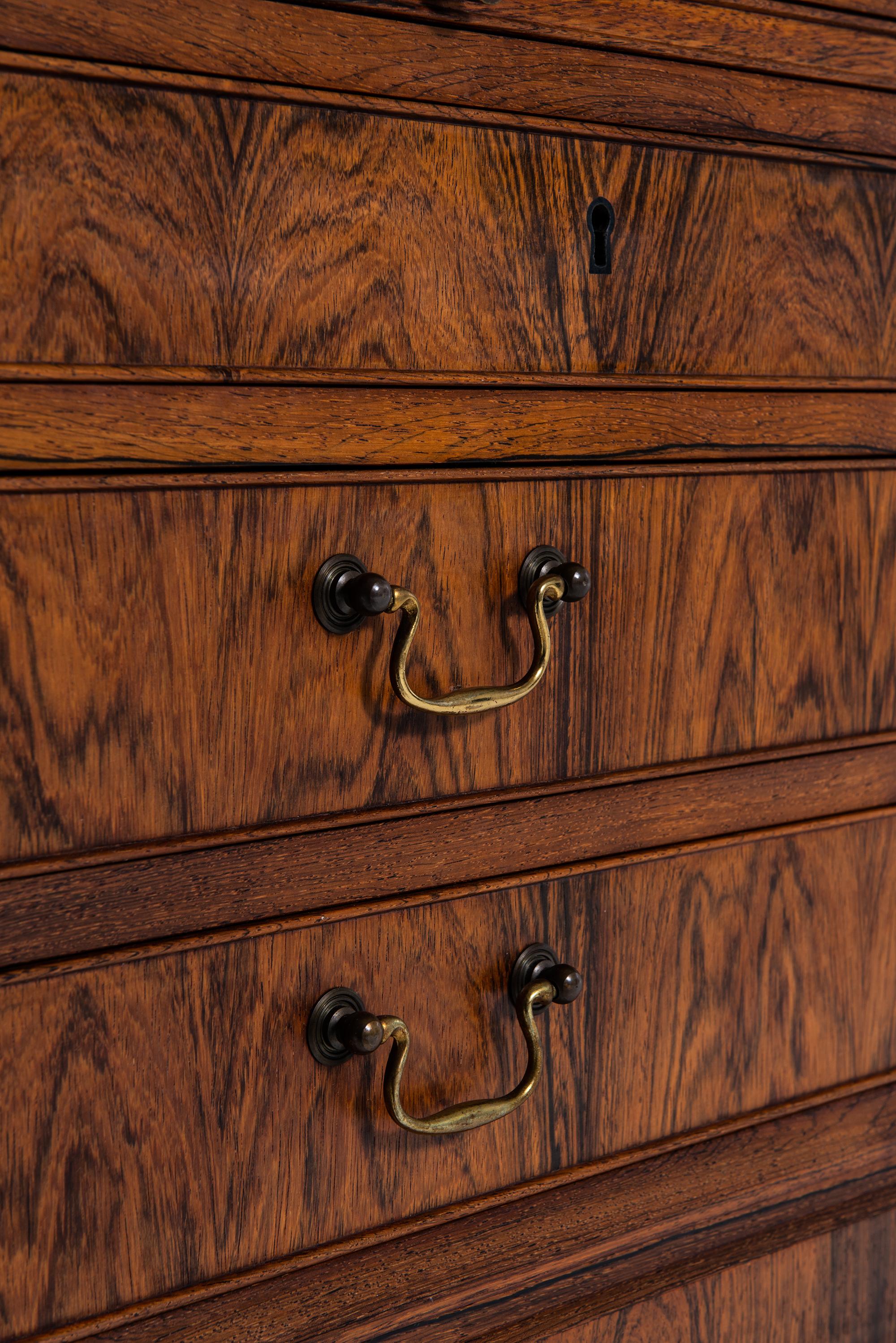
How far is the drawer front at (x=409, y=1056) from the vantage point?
398 millimetres

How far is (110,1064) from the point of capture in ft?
1.32

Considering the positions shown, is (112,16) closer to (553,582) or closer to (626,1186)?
(553,582)

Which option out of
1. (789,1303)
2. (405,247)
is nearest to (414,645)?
(405,247)

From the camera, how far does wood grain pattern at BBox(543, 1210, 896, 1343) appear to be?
0.53 meters

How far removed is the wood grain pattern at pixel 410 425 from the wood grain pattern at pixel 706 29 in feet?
0.42

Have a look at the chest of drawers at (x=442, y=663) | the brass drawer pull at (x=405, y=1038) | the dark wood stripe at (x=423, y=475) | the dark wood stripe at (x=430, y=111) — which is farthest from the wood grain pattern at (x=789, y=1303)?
the dark wood stripe at (x=430, y=111)

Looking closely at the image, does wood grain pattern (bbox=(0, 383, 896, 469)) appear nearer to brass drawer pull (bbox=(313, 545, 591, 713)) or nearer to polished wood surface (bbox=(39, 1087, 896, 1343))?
brass drawer pull (bbox=(313, 545, 591, 713))

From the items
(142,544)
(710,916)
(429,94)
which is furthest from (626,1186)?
(429,94)

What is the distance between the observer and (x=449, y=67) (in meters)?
0.42

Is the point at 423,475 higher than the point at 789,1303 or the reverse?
higher

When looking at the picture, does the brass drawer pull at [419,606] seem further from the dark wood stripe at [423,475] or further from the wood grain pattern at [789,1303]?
the wood grain pattern at [789,1303]

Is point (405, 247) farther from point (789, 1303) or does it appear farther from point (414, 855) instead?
point (789, 1303)

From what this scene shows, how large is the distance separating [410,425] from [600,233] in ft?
0.37

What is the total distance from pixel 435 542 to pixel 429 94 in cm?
16
